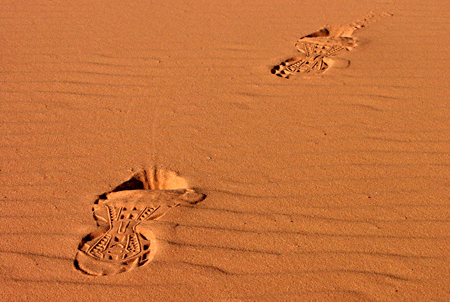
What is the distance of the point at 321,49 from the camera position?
4539mm

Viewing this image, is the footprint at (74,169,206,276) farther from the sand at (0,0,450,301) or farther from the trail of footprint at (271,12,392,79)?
the trail of footprint at (271,12,392,79)

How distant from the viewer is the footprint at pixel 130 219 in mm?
2475

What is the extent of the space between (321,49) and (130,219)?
8.59ft

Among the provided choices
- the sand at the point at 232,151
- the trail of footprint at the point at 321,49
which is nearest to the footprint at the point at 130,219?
the sand at the point at 232,151

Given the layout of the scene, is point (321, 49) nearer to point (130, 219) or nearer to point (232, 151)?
point (232, 151)

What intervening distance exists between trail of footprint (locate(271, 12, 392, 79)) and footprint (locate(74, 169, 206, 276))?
5.37 ft

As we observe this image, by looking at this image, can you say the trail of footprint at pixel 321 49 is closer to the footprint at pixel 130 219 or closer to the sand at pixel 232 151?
the sand at pixel 232 151

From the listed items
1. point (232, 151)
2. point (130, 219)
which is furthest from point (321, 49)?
point (130, 219)

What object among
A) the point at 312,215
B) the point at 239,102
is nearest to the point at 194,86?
the point at 239,102

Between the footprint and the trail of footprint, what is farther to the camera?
the trail of footprint

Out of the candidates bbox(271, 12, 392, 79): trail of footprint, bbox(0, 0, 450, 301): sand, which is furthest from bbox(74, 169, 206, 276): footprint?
bbox(271, 12, 392, 79): trail of footprint

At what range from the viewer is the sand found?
2383 mm

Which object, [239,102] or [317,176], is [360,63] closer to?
[239,102]

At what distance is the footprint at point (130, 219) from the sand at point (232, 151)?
0.05 meters
